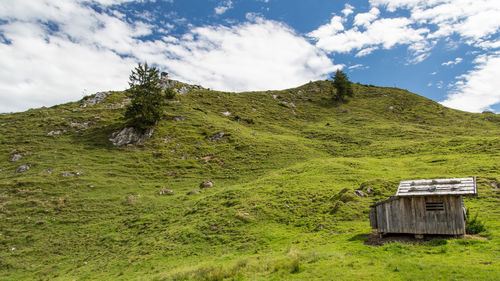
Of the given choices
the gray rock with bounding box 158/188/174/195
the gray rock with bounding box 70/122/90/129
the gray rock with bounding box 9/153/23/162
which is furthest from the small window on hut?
the gray rock with bounding box 70/122/90/129

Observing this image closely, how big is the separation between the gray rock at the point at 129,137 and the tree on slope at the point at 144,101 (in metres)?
1.57

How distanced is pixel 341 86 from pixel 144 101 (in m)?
81.3

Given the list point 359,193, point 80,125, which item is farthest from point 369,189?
point 80,125

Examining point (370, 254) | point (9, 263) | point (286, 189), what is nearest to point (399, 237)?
point (370, 254)

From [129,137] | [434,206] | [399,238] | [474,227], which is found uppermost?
[129,137]

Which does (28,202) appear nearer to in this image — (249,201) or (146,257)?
(146,257)

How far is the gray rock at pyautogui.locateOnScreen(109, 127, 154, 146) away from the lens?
6511cm

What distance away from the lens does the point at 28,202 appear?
40.9m

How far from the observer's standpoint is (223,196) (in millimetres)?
41219

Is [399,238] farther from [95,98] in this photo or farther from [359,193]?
[95,98]

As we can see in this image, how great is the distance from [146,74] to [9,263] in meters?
58.3

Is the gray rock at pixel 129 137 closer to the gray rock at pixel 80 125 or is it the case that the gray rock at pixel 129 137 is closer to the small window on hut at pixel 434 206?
the gray rock at pixel 80 125

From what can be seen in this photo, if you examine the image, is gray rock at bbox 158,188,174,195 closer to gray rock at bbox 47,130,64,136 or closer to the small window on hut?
the small window on hut

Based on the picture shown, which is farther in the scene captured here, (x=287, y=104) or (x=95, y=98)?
(x=287, y=104)
